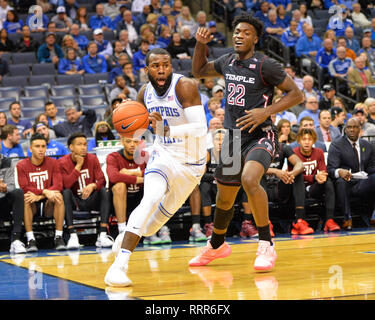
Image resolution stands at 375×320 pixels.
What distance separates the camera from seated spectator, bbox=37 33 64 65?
1286 cm

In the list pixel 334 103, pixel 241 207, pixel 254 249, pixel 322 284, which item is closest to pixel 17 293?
pixel 322 284

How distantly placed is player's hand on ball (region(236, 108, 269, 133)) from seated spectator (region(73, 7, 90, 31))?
33.0 ft

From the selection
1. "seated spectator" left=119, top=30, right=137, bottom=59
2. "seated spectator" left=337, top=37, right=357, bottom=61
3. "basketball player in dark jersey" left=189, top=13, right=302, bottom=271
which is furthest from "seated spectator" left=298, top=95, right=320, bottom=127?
"basketball player in dark jersey" left=189, top=13, right=302, bottom=271

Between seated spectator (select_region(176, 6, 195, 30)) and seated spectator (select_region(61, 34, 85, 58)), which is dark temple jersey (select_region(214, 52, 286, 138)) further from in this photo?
seated spectator (select_region(176, 6, 195, 30))

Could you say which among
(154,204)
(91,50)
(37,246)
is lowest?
(37,246)

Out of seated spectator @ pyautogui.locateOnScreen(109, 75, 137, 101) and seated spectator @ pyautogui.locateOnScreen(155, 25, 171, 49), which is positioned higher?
seated spectator @ pyautogui.locateOnScreen(155, 25, 171, 49)

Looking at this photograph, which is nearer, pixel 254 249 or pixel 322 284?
pixel 322 284

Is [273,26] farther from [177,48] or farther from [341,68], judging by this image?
[177,48]

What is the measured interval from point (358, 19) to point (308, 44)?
9.44 ft

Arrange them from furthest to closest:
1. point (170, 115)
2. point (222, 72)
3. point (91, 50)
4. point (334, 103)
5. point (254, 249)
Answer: point (91, 50) → point (334, 103) → point (254, 249) → point (222, 72) → point (170, 115)

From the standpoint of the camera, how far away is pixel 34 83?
1226cm
